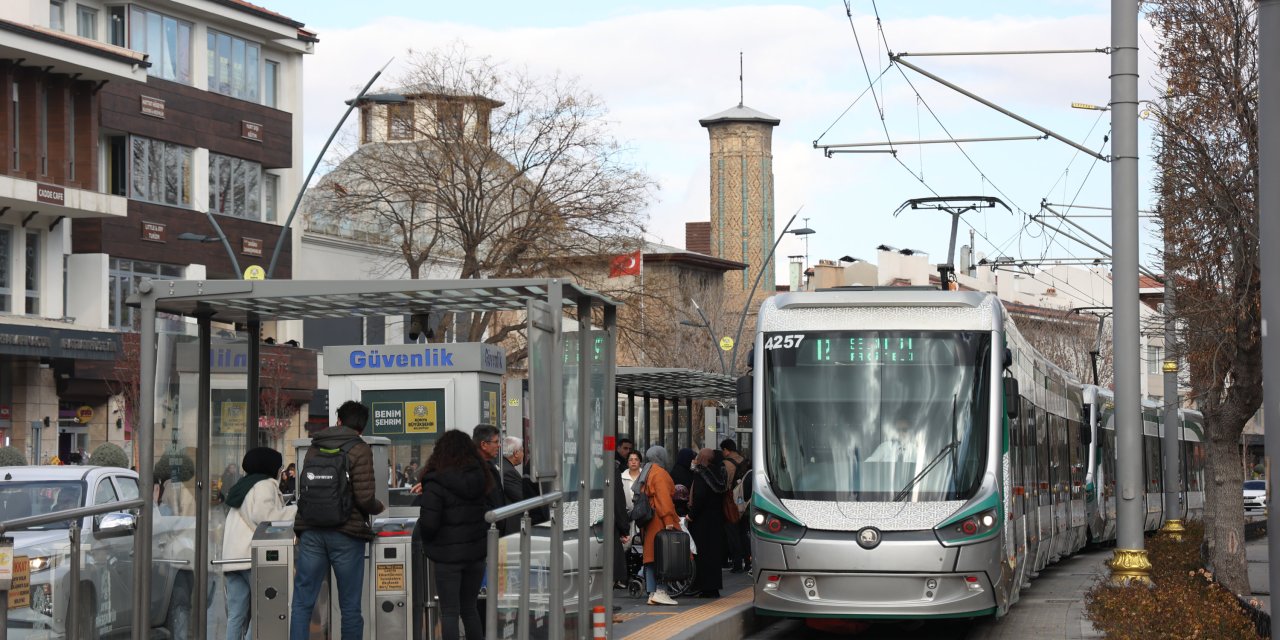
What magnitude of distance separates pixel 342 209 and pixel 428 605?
33691mm

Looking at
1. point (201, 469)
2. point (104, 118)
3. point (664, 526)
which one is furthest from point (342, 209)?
point (201, 469)

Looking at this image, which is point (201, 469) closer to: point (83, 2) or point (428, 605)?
point (428, 605)

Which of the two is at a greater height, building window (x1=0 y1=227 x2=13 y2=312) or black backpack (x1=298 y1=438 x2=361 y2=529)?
building window (x1=0 y1=227 x2=13 y2=312)

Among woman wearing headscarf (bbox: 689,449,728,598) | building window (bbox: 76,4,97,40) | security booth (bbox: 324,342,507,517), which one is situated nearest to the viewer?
woman wearing headscarf (bbox: 689,449,728,598)

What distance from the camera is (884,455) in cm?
1521

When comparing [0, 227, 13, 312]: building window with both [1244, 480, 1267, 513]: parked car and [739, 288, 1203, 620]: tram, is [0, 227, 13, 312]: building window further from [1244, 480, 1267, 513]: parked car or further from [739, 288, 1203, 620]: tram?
[1244, 480, 1267, 513]: parked car

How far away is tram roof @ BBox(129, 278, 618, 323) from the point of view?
10523 millimetres

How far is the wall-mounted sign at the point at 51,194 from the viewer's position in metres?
40.3

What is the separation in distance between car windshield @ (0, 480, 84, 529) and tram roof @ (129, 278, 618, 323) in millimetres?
2450

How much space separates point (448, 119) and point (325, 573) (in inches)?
1344

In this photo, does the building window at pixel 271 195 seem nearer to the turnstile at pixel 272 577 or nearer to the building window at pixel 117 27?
the building window at pixel 117 27

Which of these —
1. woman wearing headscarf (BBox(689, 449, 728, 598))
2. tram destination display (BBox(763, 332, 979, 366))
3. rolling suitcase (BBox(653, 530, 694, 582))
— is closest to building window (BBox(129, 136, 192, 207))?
woman wearing headscarf (BBox(689, 449, 728, 598))

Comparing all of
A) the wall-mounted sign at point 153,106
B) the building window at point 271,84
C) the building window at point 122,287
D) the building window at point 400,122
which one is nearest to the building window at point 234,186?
the building window at point 271,84

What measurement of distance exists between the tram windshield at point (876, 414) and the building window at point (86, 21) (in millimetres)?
33240
